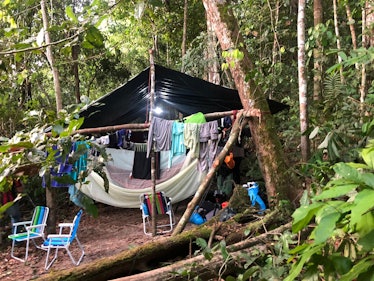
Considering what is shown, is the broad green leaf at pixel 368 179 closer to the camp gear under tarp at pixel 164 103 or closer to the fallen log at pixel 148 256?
the fallen log at pixel 148 256

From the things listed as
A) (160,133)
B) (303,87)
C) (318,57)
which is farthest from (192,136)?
(318,57)

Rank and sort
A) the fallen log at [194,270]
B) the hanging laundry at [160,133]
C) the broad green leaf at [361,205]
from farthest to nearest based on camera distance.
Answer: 1. the hanging laundry at [160,133]
2. the fallen log at [194,270]
3. the broad green leaf at [361,205]

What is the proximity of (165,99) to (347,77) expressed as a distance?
2.08 meters

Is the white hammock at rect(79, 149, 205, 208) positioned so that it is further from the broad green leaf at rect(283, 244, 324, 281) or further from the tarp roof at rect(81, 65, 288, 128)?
the broad green leaf at rect(283, 244, 324, 281)

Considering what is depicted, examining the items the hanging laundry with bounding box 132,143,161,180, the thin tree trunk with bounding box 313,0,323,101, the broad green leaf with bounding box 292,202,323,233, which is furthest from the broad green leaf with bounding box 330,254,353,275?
the hanging laundry with bounding box 132,143,161,180

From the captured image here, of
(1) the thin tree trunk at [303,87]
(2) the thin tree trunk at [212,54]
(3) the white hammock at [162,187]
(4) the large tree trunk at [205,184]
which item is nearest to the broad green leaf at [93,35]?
(4) the large tree trunk at [205,184]

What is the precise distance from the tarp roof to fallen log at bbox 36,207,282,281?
5.68 ft

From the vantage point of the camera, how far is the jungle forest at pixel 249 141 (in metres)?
0.76

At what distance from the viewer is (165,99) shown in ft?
13.9

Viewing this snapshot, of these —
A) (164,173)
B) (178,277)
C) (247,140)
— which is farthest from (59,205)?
(178,277)

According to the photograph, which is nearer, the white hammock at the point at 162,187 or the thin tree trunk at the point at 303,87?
the thin tree trunk at the point at 303,87

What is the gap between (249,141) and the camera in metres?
5.38

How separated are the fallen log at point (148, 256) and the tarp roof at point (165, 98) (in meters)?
1.73

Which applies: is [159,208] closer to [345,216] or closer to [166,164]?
[166,164]
